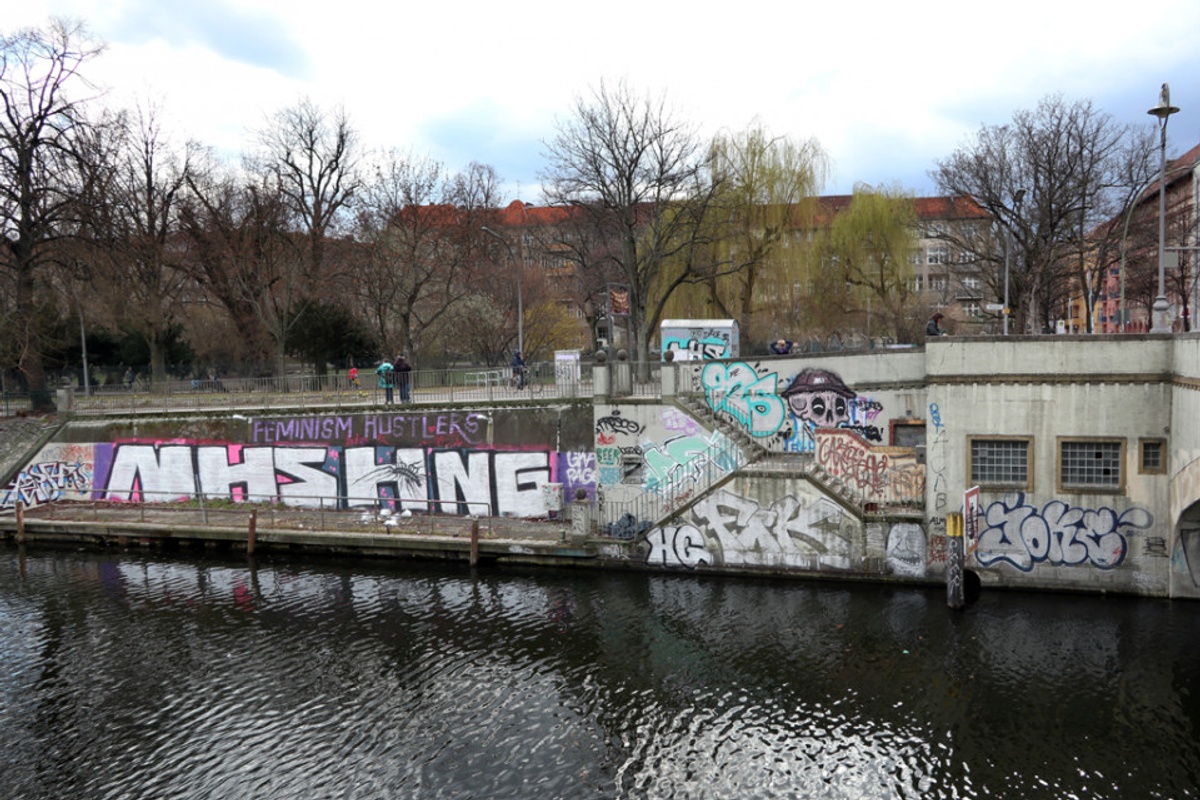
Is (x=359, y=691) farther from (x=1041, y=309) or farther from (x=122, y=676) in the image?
(x=1041, y=309)

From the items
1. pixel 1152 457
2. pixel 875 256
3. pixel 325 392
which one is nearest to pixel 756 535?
pixel 1152 457

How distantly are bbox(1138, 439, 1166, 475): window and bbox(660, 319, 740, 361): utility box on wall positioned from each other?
1219cm

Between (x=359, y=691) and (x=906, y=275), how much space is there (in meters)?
35.2

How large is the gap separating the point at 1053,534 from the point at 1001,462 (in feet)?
6.42

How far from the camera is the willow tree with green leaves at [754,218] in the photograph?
3688 centimetres

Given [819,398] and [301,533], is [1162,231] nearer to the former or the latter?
[819,398]

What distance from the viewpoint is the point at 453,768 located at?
1193 cm

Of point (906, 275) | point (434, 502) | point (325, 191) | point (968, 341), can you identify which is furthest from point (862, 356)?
point (325, 191)

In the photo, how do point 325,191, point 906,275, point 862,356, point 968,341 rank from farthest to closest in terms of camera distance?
point 325,191, point 906,275, point 862,356, point 968,341

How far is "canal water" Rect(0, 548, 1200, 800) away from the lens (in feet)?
38.1

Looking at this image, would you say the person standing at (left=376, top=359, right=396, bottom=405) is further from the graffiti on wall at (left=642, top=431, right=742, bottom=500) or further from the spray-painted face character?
the spray-painted face character

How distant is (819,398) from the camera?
872 inches

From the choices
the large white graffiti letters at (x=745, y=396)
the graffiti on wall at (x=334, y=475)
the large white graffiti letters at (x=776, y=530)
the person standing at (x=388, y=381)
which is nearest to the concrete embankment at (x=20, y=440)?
the graffiti on wall at (x=334, y=475)

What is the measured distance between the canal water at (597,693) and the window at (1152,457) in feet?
9.57
